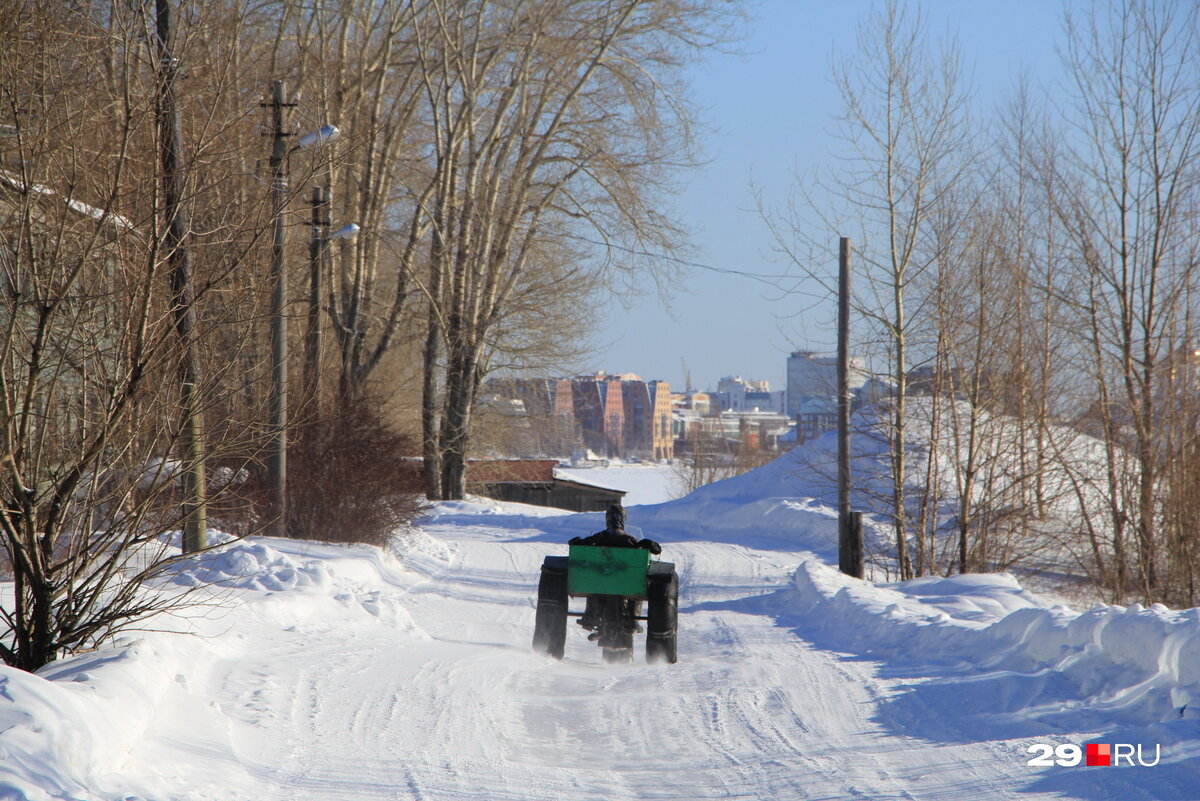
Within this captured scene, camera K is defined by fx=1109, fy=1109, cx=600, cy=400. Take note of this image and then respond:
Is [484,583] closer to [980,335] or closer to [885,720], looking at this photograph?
[980,335]

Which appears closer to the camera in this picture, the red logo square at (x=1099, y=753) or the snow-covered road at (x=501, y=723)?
the snow-covered road at (x=501, y=723)

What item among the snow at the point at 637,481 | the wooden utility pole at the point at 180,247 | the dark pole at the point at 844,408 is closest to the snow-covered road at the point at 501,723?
the wooden utility pole at the point at 180,247

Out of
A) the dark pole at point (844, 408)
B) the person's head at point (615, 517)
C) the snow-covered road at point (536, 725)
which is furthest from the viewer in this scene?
the dark pole at point (844, 408)

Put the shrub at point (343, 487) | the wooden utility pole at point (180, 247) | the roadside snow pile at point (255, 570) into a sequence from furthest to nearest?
the shrub at point (343, 487) → the roadside snow pile at point (255, 570) → the wooden utility pole at point (180, 247)

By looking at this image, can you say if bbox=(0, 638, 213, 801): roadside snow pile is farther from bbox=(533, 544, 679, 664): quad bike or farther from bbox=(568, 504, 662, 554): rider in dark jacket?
bbox=(568, 504, 662, 554): rider in dark jacket

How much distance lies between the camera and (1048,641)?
823cm

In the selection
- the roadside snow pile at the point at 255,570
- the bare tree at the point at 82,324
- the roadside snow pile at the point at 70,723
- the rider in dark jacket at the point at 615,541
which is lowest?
the roadside snow pile at the point at 255,570

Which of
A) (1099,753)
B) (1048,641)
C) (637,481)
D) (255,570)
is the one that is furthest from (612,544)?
(637,481)

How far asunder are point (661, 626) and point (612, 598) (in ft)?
1.63

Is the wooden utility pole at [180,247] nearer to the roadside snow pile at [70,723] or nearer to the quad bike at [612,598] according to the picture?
the roadside snow pile at [70,723]

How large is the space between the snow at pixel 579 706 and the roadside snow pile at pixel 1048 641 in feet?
0.08

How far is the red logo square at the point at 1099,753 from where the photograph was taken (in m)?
5.66

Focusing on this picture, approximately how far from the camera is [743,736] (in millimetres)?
6406

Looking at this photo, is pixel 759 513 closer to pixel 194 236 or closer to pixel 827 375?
pixel 827 375
